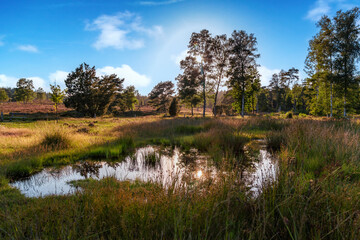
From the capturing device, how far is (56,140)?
847 cm

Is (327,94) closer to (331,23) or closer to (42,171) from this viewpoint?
(331,23)

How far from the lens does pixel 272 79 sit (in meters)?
57.4

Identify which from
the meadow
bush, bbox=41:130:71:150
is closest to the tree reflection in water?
the meadow

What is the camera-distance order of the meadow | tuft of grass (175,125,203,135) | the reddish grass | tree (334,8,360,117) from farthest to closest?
1. the reddish grass
2. tree (334,8,360,117)
3. tuft of grass (175,125,203,135)
4. the meadow

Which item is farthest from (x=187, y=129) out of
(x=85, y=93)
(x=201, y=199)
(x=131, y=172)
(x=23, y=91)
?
(x=23, y=91)

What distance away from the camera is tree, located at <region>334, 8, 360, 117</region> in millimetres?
18703

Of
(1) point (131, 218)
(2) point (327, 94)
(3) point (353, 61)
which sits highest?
(3) point (353, 61)

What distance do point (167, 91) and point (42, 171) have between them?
51.8 metres

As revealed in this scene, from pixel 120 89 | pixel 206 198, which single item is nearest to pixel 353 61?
pixel 206 198

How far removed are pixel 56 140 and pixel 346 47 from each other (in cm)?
2761

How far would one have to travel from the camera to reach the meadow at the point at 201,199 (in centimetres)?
195

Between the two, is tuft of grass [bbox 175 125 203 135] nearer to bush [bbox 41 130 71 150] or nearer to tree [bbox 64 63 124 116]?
bush [bbox 41 130 71 150]

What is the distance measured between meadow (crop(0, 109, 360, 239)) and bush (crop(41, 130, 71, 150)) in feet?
0.14

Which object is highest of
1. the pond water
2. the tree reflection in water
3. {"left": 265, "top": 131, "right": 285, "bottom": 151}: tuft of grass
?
{"left": 265, "top": 131, "right": 285, "bottom": 151}: tuft of grass
